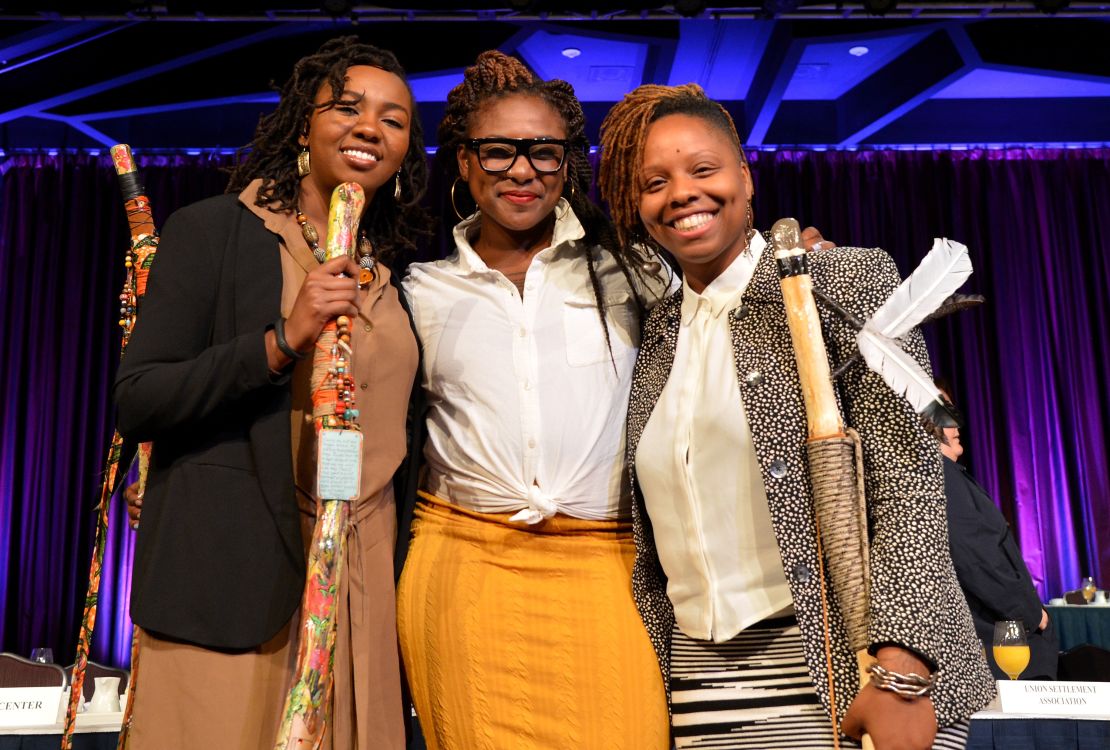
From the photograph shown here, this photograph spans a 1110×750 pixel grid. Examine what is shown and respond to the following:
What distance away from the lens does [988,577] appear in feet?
13.0

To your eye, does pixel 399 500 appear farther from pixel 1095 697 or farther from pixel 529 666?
pixel 1095 697

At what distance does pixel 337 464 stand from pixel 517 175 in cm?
86

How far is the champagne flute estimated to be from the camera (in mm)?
3232

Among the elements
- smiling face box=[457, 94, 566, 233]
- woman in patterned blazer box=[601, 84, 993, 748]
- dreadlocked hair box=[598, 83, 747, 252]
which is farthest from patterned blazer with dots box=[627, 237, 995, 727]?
smiling face box=[457, 94, 566, 233]

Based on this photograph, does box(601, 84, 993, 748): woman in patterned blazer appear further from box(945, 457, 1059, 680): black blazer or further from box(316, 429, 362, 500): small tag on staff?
box(945, 457, 1059, 680): black blazer

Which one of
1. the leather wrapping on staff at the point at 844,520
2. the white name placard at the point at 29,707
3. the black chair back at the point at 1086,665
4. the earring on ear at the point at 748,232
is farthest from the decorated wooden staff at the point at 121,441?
the black chair back at the point at 1086,665

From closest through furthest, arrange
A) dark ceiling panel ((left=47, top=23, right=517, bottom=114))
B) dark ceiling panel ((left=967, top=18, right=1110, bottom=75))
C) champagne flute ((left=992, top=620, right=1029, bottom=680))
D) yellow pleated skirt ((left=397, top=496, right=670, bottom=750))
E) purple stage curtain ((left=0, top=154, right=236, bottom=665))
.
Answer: yellow pleated skirt ((left=397, top=496, right=670, bottom=750)) → champagne flute ((left=992, top=620, right=1029, bottom=680)) → dark ceiling panel ((left=47, top=23, right=517, bottom=114)) → dark ceiling panel ((left=967, top=18, right=1110, bottom=75)) → purple stage curtain ((left=0, top=154, right=236, bottom=665))

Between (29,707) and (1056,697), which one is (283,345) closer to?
(29,707)

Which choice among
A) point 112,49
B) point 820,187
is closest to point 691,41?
point 820,187

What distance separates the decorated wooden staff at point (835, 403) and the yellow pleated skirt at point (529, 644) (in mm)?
565

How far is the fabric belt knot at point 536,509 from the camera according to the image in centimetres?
210

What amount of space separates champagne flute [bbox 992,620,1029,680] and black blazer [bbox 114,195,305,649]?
2.31 m

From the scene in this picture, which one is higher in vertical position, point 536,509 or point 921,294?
point 921,294

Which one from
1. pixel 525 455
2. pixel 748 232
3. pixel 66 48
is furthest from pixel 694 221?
pixel 66 48
